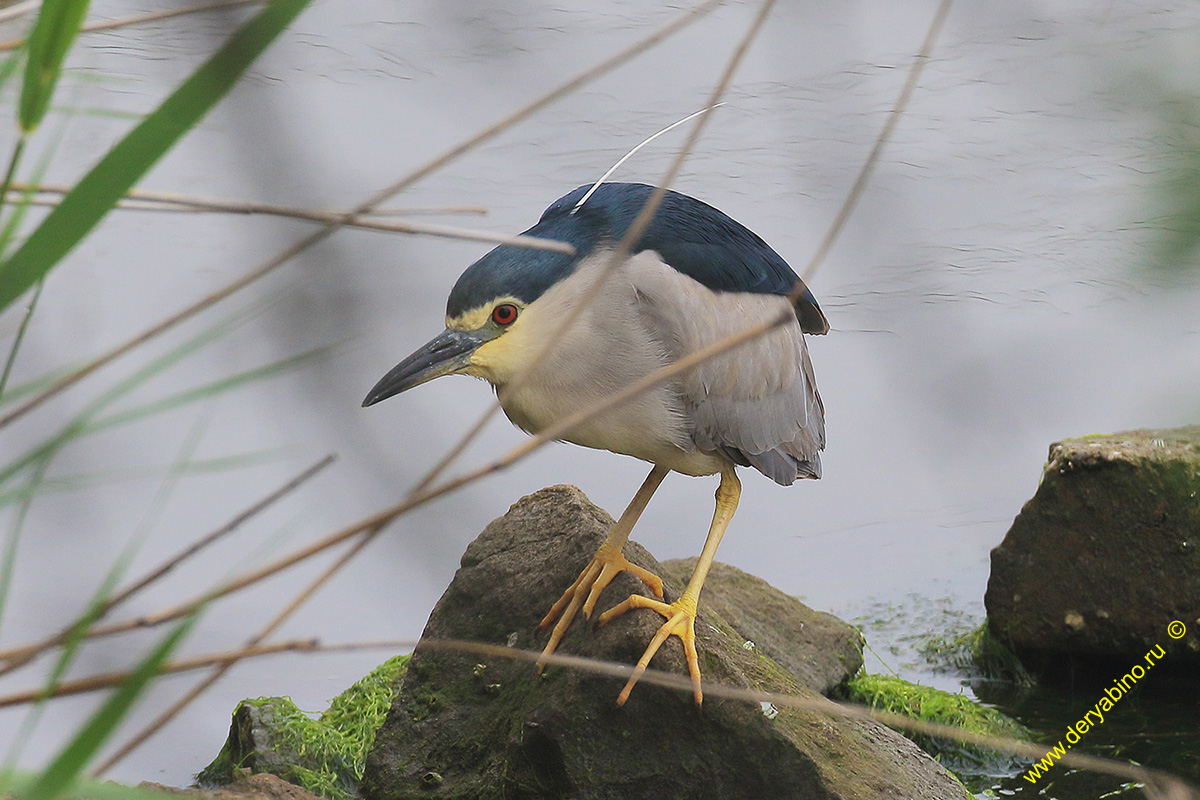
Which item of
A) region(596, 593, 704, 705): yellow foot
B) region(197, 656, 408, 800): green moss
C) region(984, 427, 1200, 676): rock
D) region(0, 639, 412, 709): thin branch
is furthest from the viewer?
region(984, 427, 1200, 676): rock

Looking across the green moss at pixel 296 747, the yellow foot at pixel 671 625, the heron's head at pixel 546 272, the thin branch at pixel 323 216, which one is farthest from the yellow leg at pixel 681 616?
the thin branch at pixel 323 216

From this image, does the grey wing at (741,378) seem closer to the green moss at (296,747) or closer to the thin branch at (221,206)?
Answer: the green moss at (296,747)

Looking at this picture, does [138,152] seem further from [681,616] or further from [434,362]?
[681,616]

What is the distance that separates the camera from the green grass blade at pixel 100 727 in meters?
0.83

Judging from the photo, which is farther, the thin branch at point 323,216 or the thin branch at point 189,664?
the thin branch at point 189,664

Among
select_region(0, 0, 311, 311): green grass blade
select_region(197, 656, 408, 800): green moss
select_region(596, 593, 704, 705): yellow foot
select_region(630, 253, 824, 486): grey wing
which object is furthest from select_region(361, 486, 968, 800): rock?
select_region(0, 0, 311, 311): green grass blade

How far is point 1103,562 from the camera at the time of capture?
426 cm

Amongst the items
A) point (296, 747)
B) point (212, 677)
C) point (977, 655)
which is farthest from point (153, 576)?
point (977, 655)

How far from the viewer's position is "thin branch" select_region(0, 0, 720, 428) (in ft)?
2.74

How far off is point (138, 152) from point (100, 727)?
15.3 inches

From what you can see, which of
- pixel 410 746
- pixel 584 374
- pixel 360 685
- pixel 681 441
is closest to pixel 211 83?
pixel 584 374

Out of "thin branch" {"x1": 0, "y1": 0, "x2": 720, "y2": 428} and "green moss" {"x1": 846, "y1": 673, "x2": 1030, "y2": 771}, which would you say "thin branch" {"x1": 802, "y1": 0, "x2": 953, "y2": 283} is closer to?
"thin branch" {"x1": 0, "y1": 0, "x2": 720, "y2": 428}

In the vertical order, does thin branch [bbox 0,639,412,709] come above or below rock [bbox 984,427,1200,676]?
above

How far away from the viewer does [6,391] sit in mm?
1111
